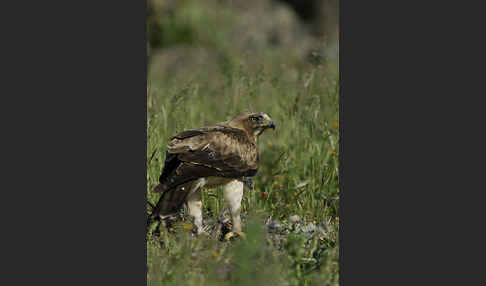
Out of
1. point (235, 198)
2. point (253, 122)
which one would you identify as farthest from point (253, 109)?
point (235, 198)

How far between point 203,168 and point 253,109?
1.59m

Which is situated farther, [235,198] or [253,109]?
[253,109]

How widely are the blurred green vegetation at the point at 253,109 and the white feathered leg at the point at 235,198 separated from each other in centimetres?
15

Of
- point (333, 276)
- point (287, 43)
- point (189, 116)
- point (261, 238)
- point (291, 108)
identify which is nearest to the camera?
Answer: point (261, 238)

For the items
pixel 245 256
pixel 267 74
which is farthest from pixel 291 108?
pixel 245 256

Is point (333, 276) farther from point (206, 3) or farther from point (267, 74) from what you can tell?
point (206, 3)

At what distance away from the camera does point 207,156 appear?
5051 millimetres

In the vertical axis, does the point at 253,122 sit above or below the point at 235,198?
above

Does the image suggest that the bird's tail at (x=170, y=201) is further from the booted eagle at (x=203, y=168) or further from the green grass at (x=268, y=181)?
the green grass at (x=268, y=181)

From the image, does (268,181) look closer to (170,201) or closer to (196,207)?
(196,207)

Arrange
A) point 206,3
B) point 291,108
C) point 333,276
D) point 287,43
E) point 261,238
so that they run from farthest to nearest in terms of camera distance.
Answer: point 287,43
point 206,3
point 291,108
point 333,276
point 261,238

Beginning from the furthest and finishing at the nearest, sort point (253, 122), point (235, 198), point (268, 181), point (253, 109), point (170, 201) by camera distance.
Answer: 1. point (253, 109)
2. point (268, 181)
3. point (253, 122)
4. point (235, 198)
5. point (170, 201)

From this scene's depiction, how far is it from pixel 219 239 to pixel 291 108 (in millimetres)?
2083

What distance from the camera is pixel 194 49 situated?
8984mm
